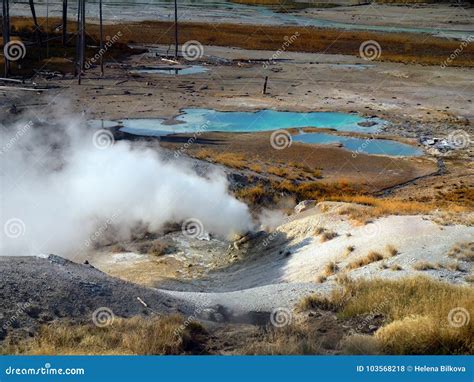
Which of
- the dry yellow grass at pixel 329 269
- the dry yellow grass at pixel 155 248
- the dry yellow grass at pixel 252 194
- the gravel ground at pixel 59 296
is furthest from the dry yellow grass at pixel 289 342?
the dry yellow grass at pixel 252 194

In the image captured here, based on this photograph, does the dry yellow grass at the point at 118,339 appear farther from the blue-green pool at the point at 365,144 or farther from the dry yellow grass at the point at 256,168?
the blue-green pool at the point at 365,144

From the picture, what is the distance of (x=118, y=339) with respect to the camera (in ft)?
28.0

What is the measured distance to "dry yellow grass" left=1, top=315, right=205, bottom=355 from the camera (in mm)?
8094

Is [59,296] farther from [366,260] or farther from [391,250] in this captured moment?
[391,250]

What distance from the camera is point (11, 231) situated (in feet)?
59.1

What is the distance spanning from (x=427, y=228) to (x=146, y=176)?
9.41 metres

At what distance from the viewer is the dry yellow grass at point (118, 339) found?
8.09 metres

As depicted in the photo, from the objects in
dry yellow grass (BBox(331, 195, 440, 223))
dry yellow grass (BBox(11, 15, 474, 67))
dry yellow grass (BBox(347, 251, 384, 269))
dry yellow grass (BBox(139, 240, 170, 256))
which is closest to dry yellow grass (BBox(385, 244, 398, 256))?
dry yellow grass (BBox(347, 251, 384, 269))

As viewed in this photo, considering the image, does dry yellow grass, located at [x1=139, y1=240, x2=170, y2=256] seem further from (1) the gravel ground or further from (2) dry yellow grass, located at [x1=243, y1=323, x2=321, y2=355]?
(2) dry yellow grass, located at [x1=243, y1=323, x2=321, y2=355]

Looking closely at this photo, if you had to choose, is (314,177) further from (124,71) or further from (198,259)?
(124,71)

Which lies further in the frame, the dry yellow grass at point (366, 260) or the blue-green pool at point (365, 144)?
the blue-green pool at point (365, 144)

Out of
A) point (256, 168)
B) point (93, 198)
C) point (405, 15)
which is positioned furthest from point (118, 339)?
point (405, 15)

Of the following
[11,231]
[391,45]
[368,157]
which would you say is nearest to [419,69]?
[391,45]

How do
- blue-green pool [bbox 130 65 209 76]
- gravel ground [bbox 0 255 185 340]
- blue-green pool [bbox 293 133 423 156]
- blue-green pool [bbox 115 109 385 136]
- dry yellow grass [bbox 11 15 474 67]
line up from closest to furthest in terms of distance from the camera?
gravel ground [bbox 0 255 185 340] → blue-green pool [bbox 293 133 423 156] → blue-green pool [bbox 115 109 385 136] → blue-green pool [bbox 130 65 209 76] → dry yellow grass [bbox 11 15 474 67]
